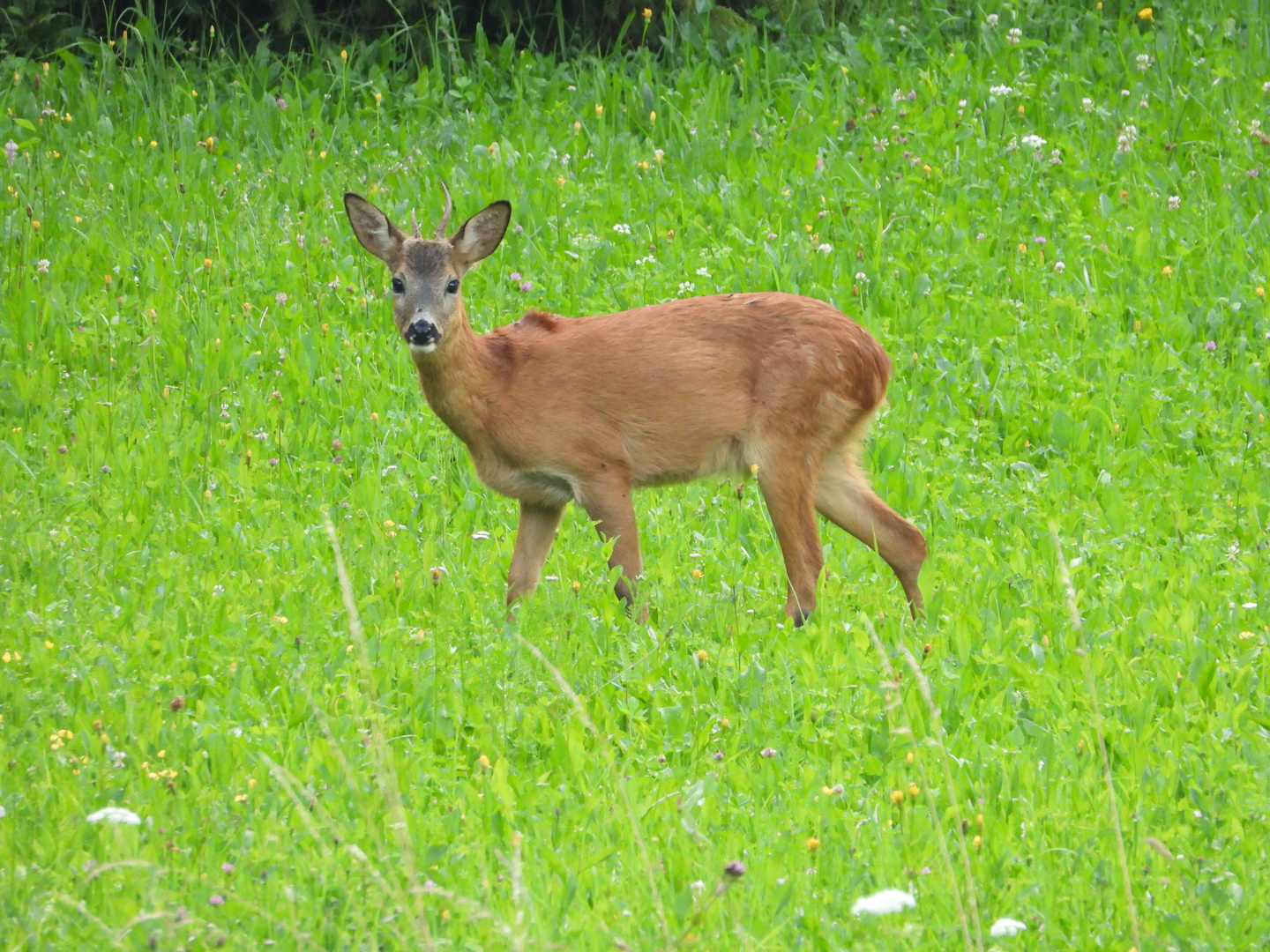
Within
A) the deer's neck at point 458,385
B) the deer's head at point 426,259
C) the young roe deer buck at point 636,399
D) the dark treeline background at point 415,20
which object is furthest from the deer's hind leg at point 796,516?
the dark treeline background at point 415,20

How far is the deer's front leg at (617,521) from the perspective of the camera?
6086 millimetres

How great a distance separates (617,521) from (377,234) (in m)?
1.42

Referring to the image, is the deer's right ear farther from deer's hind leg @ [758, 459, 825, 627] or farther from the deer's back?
deer's hind leg @ [758, 459, 825, 627]

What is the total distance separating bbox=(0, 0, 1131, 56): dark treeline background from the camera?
34.5ft

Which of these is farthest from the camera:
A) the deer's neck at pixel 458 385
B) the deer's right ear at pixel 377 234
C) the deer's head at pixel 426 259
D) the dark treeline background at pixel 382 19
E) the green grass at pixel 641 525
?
the dark treeline background at pixel 382 19

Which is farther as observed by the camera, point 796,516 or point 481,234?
point 481,234

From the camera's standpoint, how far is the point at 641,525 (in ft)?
23.0

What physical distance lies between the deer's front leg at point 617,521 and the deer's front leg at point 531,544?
213 millimetres

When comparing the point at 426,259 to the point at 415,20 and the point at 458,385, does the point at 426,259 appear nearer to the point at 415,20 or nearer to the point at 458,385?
the point at 458,385

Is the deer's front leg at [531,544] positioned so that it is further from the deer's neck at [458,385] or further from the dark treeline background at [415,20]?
the dark treeline background at [415,20]

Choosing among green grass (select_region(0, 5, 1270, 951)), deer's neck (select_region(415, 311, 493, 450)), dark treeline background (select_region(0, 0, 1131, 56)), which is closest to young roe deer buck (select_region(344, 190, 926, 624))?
deer's neck (select_region(415, 311, 493, 450))

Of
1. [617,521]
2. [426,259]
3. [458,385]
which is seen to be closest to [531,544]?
[617,521]

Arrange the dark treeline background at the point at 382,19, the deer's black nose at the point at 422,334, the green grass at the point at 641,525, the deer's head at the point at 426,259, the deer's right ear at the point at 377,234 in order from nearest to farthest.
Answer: the green grass at the point at 641,525 < the deer's black nose at the point at 422,334 < the deer's head at the point at 426,259 < the deer's right ear at the point at 377,234 < the dark treeline background at the point at 382,19

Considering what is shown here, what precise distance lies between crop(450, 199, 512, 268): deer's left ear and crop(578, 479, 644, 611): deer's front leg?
0.99m
